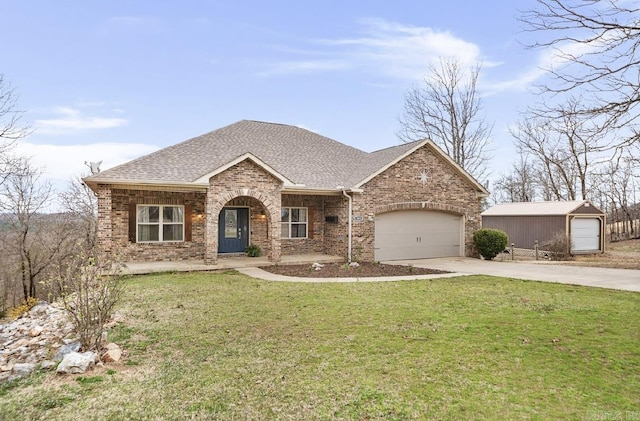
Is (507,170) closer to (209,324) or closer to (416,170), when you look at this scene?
(416,170)

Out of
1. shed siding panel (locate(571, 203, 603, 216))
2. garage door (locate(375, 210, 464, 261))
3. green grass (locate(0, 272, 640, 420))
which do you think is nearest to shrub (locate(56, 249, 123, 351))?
green grass (locate(0, 272, 640, 420))

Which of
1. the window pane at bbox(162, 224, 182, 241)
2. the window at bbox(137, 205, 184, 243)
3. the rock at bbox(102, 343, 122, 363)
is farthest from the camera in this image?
the window pane at bbox(162, 224, 182, 241)

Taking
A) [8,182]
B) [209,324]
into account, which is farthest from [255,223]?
[8,182]

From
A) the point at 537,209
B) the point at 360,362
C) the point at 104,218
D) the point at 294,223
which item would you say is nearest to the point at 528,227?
the point at 537,209

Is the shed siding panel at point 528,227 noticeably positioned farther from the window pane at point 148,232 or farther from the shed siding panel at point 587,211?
the window pane at point 148,232

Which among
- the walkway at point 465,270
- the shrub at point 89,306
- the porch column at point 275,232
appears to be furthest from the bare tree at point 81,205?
the shrub at point 89,306

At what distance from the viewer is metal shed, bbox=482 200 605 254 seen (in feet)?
70.2

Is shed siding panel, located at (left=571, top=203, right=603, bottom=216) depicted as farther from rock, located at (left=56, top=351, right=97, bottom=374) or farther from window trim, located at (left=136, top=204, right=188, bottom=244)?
rock, located at (left=56, top=351, right=97, bottom=374)

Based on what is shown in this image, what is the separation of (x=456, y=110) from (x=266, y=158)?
60.9 feet

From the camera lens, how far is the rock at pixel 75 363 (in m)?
4.73

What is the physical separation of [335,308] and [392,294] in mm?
2037

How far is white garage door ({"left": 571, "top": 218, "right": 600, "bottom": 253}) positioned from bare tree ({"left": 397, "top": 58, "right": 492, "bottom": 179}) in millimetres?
8982

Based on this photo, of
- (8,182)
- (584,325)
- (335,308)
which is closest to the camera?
(584,325)

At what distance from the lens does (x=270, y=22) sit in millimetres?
15492
